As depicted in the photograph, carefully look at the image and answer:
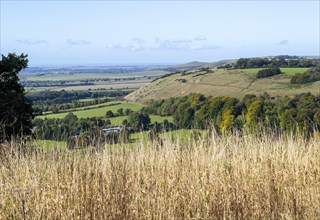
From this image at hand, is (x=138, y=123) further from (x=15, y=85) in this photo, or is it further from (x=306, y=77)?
(x=306, y=77)

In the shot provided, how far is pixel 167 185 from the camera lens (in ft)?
15.6

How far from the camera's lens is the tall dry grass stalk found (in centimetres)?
418

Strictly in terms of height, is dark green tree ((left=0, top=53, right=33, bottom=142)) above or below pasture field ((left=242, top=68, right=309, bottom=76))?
above

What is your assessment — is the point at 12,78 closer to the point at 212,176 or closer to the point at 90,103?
the point at 212,176

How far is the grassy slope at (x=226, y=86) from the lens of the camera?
6140 centimetres

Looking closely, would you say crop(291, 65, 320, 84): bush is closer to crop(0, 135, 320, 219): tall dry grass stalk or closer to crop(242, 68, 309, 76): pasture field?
crop(242, 68, 309, 76): pasture field

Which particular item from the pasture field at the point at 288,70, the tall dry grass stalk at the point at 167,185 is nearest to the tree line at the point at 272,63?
the pasture field at the point at 288,70

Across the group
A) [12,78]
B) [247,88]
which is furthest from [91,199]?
[247,88]

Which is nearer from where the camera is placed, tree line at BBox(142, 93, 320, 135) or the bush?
tree line at BBox(142, 93, 320, 135)

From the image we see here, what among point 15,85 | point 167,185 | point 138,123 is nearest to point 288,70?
point 138,123

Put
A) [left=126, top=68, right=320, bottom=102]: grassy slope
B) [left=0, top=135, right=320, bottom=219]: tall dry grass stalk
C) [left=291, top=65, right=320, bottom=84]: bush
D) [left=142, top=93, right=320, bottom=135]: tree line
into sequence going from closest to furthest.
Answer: [left=0, top=135, right=320, bottom=219]: tall dry grass stalk < [left=142, top=93, right=320, bottom=135]: tree line < [left=291, top=65, right=320, bottom=84]: bush < [left=126, top=68, right=320, bottom=102]: grassy slope

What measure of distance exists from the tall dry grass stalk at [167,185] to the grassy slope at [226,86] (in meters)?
50.6

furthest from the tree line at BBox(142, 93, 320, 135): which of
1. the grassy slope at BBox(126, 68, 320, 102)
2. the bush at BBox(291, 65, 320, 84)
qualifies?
the bush at BBox(291, 65, 320, 84)

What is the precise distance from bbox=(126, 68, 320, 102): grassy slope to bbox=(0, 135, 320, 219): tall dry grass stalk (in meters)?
50.6
